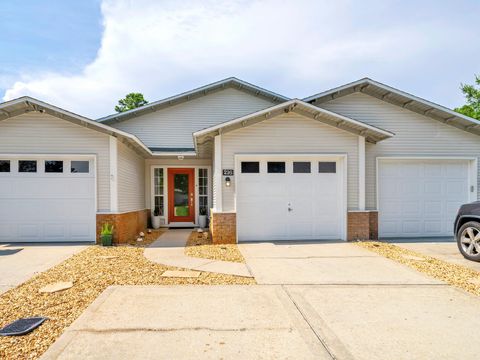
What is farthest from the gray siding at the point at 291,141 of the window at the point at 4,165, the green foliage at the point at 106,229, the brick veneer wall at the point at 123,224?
the window at the point at 4,165

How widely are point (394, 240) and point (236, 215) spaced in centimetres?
487

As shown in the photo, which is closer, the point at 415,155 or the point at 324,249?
the point at 324,249

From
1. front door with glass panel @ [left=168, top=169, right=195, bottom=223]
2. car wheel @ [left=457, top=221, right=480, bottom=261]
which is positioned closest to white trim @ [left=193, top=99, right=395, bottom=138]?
car wheel @ [left=457, top=221, right=480, bottom=261]

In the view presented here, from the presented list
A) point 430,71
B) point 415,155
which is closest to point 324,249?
point 415,155

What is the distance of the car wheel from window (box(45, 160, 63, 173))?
10.2 m

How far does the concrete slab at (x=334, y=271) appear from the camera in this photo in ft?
17.4

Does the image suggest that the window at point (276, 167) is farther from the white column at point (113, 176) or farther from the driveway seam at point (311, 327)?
the driveway seam at point (311, 327)

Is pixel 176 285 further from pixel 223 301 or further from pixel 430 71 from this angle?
pixel 430 71

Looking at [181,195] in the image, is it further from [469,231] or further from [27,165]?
[469,231]

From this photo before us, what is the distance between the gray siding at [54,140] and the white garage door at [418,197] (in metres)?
8.34

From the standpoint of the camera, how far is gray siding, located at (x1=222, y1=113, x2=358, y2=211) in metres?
8.70

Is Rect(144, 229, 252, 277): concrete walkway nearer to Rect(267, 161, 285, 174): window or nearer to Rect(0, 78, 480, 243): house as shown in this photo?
Rect(0, 78, 480, 243): house

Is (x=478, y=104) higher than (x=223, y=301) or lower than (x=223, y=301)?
higher

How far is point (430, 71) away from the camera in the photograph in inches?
482
